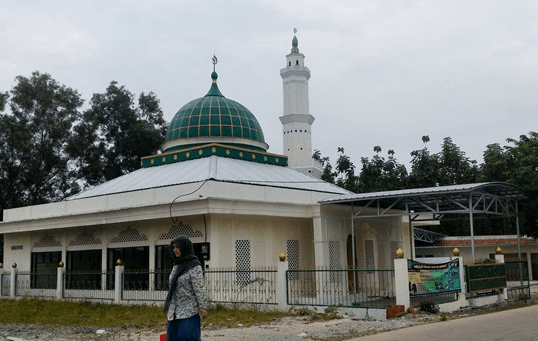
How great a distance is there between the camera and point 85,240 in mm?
19578

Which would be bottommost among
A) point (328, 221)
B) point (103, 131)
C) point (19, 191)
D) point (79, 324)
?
point (79, 324)

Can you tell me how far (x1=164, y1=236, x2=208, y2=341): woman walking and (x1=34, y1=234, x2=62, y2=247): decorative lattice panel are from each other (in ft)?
50.2

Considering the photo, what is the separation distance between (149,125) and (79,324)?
27.5 meters

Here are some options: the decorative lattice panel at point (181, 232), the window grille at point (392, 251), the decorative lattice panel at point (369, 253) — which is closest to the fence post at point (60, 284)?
the decorative lattice panel at point (181, 232)

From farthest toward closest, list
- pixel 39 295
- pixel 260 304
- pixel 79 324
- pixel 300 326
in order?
pixel 39 295, pixel 260 304, pixel 79 324, pixel 300 326

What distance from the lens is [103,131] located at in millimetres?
38312

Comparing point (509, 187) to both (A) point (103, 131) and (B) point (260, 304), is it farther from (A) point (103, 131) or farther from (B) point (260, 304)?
A: (A) point (103, 131)

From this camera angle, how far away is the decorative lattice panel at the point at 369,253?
20078 millimetres

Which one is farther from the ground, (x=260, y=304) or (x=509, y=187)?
(x=509, y=187)

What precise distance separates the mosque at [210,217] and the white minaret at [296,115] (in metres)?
16.8

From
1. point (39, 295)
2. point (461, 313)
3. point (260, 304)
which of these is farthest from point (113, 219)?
point (461, 313)

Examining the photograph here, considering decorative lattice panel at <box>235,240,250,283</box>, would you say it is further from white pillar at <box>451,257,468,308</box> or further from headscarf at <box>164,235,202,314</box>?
headscarf at <box>164,235,202,314</box>

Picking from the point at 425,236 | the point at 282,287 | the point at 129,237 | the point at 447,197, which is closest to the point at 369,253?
the point at 447,197

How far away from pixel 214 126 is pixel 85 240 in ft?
22.1
